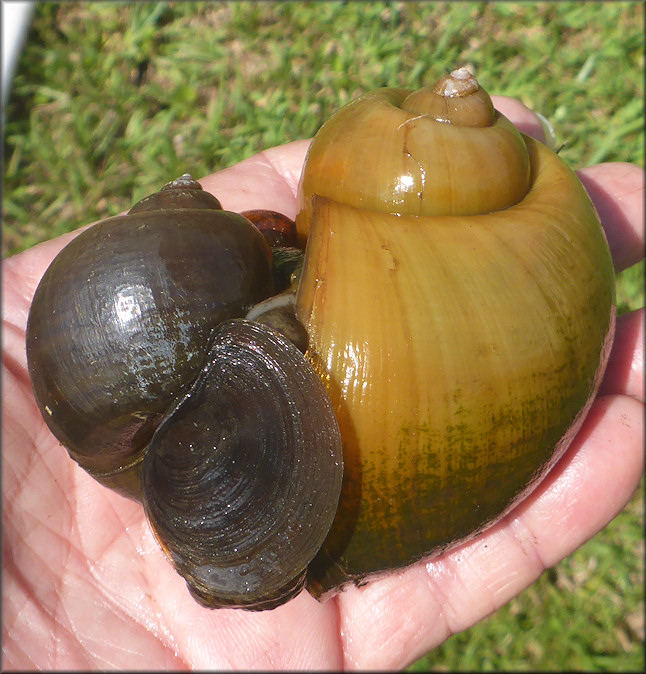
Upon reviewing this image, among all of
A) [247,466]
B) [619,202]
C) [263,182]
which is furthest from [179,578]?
[619,202]

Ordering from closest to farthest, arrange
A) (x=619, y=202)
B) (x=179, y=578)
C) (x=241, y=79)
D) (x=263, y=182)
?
(x=179, y=578), (x=619, y=202), (x=263, y=182), (x=241, y=79)

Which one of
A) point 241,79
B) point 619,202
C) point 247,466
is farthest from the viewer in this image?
point 241,79

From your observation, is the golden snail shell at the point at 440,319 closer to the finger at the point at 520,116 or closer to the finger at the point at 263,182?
the finger at the point at 263,182

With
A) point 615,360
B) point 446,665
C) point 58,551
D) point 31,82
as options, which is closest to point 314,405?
point 58,551

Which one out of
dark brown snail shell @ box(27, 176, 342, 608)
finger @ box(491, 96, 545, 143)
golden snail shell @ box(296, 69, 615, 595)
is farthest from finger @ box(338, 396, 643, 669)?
finger @ box(491, 96, 545, 143)

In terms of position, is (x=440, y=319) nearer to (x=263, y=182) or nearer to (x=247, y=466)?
(x=247, y=466)

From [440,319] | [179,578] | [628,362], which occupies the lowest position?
[179,578]
